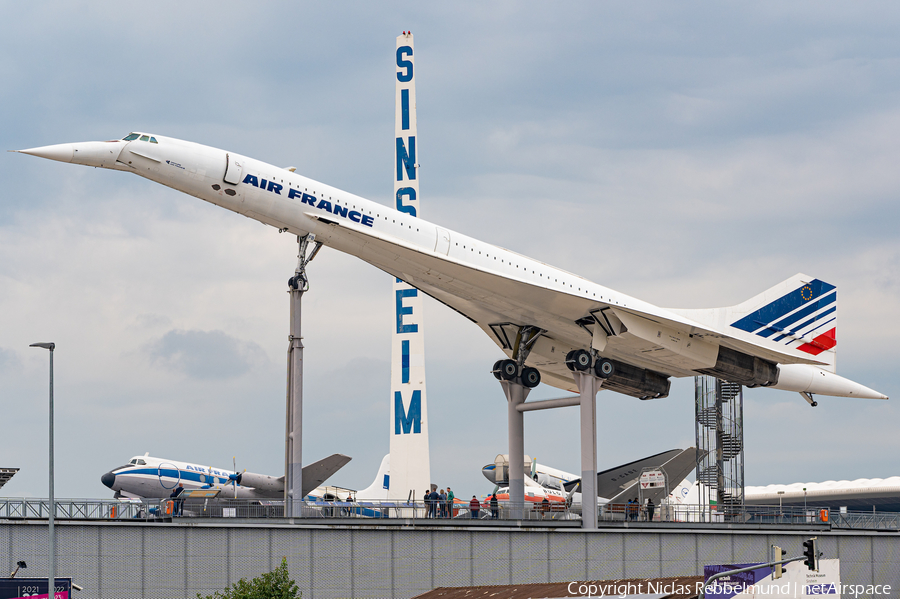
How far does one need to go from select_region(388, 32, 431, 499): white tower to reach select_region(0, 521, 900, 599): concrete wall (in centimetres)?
1268

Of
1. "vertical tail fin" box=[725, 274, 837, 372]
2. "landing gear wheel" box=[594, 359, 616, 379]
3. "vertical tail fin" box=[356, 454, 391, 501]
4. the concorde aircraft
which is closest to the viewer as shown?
the concorde aircraft

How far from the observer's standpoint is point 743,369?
Result: 33.7 m

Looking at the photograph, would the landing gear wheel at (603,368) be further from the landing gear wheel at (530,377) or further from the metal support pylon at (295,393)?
the metal support pylon at (295,393)

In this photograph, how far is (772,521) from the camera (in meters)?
32.7

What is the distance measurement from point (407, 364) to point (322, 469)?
20.6 ft

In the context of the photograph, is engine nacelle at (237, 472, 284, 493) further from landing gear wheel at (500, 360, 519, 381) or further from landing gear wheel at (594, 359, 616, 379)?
landing gear wheel at (594, 359, 616, 379)

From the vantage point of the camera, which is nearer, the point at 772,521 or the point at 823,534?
the point at 823,534

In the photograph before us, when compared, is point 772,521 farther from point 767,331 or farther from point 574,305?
point 574,305

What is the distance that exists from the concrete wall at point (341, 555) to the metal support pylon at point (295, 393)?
0.99 m

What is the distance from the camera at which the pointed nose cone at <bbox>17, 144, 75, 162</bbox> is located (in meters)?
23.9

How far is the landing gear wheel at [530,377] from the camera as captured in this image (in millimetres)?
33500

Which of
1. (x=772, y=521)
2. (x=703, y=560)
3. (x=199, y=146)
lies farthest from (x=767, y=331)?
(x=199, y=146)

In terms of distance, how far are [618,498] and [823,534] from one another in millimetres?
7345

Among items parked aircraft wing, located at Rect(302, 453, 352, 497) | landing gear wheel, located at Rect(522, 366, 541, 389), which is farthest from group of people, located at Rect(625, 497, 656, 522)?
parked aircraft wing, located at Rect(302, 453, 352, 497)
